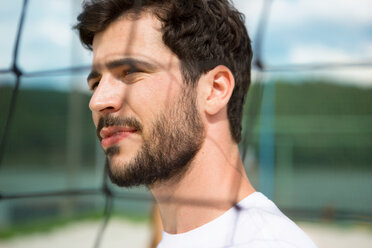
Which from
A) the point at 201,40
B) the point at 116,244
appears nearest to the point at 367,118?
the point at 116,244

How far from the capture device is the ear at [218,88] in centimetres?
64

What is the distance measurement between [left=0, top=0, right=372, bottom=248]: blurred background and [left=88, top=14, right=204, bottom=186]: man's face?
7.30 ft

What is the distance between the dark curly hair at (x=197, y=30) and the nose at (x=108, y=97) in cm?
11

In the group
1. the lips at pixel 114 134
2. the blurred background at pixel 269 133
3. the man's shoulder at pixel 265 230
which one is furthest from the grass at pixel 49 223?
the man's shoulder at pixel 265 230

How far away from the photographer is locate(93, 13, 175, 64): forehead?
644 mm

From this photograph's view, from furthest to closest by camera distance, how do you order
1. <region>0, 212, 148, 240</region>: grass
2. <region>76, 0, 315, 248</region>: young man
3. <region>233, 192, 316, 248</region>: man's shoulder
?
<region>0, 212, 148, 240</region>: grass → <region>76, 0, 315, 248</region>: young man → <region>233, 192, 316, 248</region>: man's shoulder

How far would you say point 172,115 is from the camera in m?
0.64

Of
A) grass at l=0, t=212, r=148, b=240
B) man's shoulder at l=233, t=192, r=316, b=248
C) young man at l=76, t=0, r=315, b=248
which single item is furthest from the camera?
grass at l=0, t=212, r=148, b=240

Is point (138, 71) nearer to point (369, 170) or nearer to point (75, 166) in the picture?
point (369, 170)

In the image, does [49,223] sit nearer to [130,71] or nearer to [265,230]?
[130,71]

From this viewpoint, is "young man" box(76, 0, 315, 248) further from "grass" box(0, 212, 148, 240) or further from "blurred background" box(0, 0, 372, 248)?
"grass" box(0, 212, 148, 240)

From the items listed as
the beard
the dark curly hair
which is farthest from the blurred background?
the beard

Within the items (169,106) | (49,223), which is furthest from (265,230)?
(49,223)

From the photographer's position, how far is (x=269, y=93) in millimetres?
3709
